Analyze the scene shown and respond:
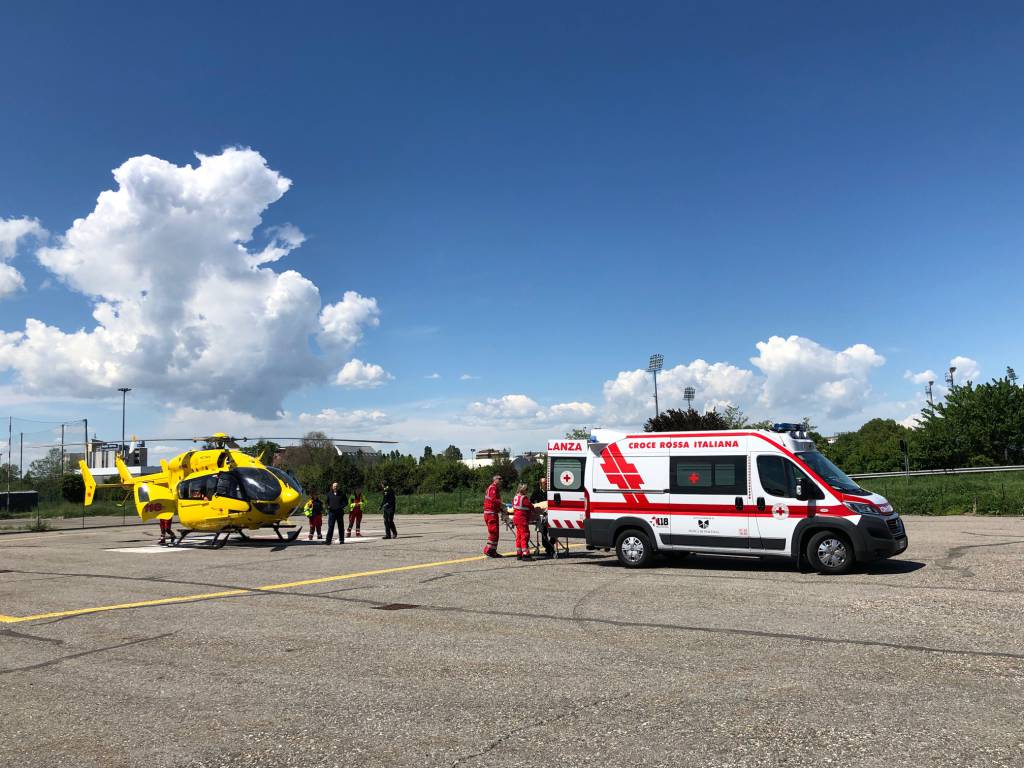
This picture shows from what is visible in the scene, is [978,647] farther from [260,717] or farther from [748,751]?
[260,717]

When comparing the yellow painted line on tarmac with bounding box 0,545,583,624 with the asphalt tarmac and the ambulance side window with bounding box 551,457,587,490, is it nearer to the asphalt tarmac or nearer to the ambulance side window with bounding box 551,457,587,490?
the asphalt tarmac

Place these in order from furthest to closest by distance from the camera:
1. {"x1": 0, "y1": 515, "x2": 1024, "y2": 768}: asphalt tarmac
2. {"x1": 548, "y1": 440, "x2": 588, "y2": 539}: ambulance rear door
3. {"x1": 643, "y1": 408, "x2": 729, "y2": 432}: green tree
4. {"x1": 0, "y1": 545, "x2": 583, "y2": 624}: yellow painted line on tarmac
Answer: {"x1": 643, "y1": 408, "x2": 729, "y2": 432}: green tree → {"x1": 548, "y1": 440, "x2": 588, "y2": 539}: ambulance rear door → {"x1": 0, "y1": 545, "x2": 583, "y2": 624}: yellow painted line on tarmac → {"x1": 0, "y1": 515, "x2": 1024, "y2": 768}: asphalt tarmac

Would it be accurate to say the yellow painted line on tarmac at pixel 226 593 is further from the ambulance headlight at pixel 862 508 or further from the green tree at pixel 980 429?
the green tree at pixel 980 429

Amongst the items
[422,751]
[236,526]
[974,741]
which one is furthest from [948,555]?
[236,526]

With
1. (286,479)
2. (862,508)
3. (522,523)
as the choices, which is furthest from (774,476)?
(286,479)

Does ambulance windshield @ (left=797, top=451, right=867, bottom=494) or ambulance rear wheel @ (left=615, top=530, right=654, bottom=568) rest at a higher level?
ambulance windshield @ (left=797, top=451, right=867, bottom=494)

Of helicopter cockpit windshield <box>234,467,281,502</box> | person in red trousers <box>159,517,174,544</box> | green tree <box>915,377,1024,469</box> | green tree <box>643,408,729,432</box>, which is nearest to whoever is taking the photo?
helicopter cockpit windshield <box>234,467,281,502</box>

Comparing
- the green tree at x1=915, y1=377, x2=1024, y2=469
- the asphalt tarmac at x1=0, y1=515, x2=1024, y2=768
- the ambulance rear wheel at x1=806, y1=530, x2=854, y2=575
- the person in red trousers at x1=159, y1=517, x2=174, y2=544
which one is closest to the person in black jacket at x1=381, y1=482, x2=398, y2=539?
the person in red trousers at x1=159, y1=517, x2=174, y2=544

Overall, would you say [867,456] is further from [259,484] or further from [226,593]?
[226,593]

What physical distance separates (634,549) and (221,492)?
12.5 meters

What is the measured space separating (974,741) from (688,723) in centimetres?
171

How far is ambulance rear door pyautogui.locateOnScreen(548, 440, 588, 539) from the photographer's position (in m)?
14.9

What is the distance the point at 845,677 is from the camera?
6.19m

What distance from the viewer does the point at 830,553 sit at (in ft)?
39.9
